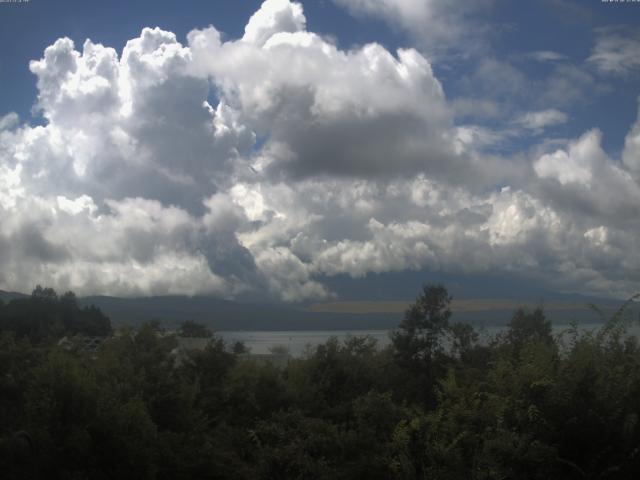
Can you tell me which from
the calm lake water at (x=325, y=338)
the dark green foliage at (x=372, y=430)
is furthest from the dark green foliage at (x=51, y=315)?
the dark green foliage at (x=372, y=430)

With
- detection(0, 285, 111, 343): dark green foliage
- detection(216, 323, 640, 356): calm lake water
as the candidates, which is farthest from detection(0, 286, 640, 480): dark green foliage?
detection(0, 285, 111, 343): dark green foliage

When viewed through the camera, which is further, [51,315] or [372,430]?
[51,315]

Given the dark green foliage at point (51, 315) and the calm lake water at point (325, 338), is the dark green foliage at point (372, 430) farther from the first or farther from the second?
the dark green foliage at point (51, 315)

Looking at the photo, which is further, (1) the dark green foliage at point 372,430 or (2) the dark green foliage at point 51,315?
(2) the dark green foliage at point 51,315

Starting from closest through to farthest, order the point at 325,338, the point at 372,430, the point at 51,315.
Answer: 1. the point at 372,430
2. the point at 325,338
3. the point at 51,315

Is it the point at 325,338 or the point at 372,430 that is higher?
the point at 325,338

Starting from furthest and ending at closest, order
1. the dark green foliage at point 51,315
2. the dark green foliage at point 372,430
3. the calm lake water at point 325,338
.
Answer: the dark green foliage at point 51,315
the calm lake water at point 325,338
the dark green foliage at point 372,430

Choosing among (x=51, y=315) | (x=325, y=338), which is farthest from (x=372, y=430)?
(x=51, y=315)

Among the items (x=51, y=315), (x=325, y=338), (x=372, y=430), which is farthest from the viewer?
(x=51, y=315)

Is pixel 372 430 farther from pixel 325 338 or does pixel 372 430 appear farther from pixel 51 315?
pixel 51 315

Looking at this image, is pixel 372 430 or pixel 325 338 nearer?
pixel 372 430

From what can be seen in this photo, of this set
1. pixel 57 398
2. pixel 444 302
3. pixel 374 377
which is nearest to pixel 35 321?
pixel 444 302

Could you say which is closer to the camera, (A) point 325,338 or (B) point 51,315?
(A) point 325,338

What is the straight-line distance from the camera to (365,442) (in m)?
13.6
